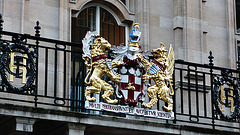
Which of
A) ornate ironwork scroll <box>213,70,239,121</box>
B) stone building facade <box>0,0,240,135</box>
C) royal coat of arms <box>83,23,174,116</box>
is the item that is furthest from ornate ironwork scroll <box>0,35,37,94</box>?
ornate ironwork scroll <box>213,70,239,121</box>

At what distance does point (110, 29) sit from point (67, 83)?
7.51 ft

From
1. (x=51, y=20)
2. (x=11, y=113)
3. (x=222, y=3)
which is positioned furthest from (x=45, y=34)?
(x=222, y=3)

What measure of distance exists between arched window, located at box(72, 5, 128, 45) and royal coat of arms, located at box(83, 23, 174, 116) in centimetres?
222

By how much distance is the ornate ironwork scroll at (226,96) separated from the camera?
1725cm

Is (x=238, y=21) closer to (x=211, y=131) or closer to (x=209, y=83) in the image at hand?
(x=209, y=83)

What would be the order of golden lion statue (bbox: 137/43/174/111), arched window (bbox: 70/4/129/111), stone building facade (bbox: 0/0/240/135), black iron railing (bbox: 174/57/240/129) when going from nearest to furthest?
stone building facade (bbox: 0/0/240/135) < golden lion statue (bbox: 137/43/174/111) < black iron railing (bbox: 174/57/240/129) < arched window (bbox: 70/4/129/111)

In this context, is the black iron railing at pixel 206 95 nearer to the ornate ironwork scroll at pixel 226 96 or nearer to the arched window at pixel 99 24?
the ornate ironwork scroll at pixel 226 96

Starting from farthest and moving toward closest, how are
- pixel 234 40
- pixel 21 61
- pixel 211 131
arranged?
pixel 234 40
pixel 211 131
pixel 21 61

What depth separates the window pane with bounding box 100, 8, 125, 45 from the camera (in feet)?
61.3

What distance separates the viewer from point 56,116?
1469 cm

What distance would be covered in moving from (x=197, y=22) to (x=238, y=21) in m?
2.07

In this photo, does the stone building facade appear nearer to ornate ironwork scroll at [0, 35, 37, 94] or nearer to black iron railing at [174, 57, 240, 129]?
black iron railing at [174, 57, 240, 129]

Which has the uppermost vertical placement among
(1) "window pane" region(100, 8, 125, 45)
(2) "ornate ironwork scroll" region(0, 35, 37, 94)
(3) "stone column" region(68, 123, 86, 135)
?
(1) "window pane" region(100, 8, 125, 45)

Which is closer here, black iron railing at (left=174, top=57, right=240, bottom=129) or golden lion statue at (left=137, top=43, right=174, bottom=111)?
golden lion statue at (left=137, top=43, right=174, bottom=111)
